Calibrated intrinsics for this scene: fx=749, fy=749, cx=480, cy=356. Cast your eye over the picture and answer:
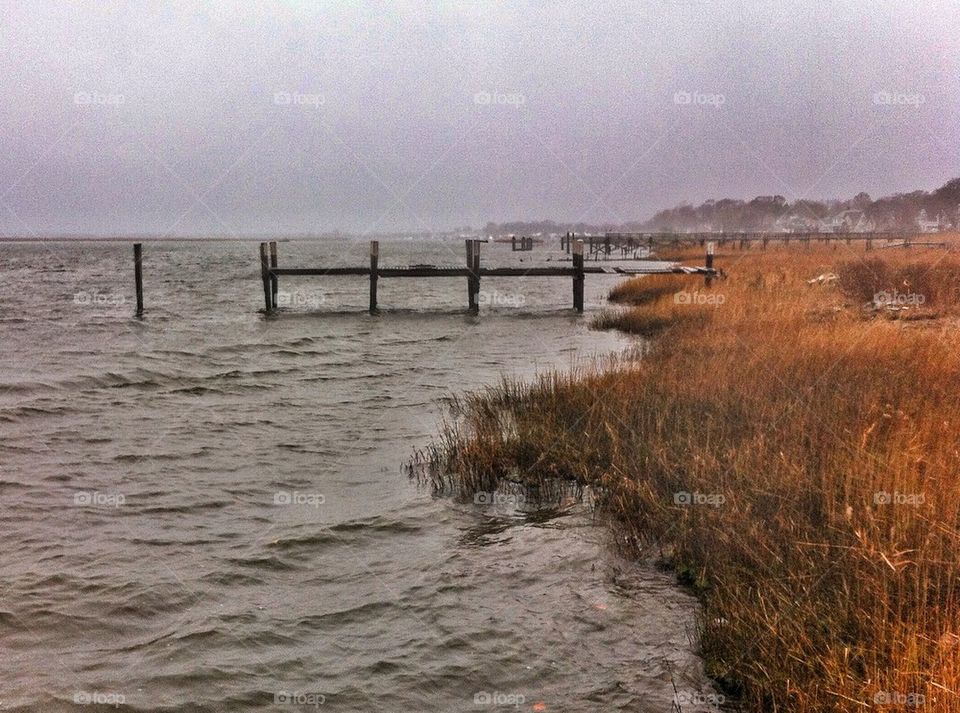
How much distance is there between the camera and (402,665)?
4.46 meters

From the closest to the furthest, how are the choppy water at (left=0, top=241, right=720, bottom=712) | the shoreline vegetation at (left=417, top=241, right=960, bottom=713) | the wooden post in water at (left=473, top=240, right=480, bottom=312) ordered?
the shoreline vegetation at (left=417, top=241, right=960, bottom=713) < the choppy water at (left=0, top=241, right=720, bottom=712) < the wooden post in water at (left=473, top=240, right=480, bottom=312)

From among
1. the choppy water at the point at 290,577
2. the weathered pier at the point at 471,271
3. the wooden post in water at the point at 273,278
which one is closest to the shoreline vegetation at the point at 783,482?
the choppy water at the point at 290,577

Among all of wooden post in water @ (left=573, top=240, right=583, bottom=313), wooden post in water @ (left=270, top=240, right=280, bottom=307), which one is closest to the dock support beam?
wooden post in water @ (left=573, top=240, right=583, bottom=313)

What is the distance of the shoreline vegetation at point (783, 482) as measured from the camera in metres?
3.60

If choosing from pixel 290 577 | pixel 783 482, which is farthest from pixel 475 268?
pixel 783 482

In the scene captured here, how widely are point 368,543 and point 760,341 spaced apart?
26.1ft

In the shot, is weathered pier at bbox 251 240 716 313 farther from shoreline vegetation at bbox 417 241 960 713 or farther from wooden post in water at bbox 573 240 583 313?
shoreline vegetation at bbox 417 241 960 713

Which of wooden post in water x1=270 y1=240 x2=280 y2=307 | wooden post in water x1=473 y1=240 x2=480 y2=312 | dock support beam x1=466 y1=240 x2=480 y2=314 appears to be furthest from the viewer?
wooden post in water x1=270 y1=240 x2=280 y2=307

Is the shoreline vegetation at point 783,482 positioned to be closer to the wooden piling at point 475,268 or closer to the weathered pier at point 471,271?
the weathered pier at point 471,271

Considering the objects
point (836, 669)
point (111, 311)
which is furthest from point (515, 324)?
point (836, 669)

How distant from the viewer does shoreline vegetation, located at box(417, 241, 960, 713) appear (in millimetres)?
3596

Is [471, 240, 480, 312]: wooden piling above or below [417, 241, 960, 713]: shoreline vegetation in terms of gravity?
above

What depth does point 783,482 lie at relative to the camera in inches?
216

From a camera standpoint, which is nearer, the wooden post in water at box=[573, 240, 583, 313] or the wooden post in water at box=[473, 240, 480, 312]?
the wooden post in water at box=[473, 240, 480, 312]
